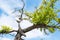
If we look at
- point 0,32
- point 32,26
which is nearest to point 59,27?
point 32,26

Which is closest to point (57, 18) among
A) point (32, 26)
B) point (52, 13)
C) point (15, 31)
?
point (52, 13)

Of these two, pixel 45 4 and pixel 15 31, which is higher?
pixel 45 4

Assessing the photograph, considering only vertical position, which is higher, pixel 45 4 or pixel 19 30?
pixel 45 4

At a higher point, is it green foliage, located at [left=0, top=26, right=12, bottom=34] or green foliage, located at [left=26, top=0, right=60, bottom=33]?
green foliage, located at [left=26, top=0, right=60, bottom=33]

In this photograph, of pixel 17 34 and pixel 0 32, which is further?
pixel 0 32

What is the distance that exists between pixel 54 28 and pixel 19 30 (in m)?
1.47

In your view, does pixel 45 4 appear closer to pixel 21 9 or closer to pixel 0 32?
pixel 21 9

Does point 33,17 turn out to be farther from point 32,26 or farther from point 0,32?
point 0,32

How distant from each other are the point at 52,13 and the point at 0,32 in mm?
2461

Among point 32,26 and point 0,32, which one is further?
point 0,32

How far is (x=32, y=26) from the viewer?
38.2ft

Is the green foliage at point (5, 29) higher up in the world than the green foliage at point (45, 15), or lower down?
lower down

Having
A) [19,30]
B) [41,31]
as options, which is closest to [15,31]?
[19,30]

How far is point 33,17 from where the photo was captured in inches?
469
